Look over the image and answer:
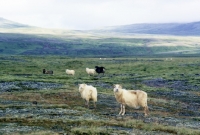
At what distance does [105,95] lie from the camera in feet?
131

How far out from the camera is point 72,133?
19.6 meters

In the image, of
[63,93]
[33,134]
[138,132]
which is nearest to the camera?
[33,134]

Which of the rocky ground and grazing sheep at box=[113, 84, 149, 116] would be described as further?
grazing sheep at box=[113, 84, 149, 116]

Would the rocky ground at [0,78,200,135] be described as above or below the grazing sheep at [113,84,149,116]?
below

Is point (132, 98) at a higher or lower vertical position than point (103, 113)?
higher

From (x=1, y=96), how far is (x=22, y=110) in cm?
985

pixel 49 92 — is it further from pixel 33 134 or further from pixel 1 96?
pixel 33 134

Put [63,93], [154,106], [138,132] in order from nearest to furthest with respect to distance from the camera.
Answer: [138,132]
[154,106]
[63,93]

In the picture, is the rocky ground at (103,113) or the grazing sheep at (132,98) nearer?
the rocky ground at (103,113)

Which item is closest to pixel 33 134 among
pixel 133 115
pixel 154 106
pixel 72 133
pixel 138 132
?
pixel 72 133

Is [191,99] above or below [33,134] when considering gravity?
below

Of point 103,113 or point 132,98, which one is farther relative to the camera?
point 132,98

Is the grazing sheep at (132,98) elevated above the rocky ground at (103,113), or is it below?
above

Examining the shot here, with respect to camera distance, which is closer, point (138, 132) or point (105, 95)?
point (138, 132)
